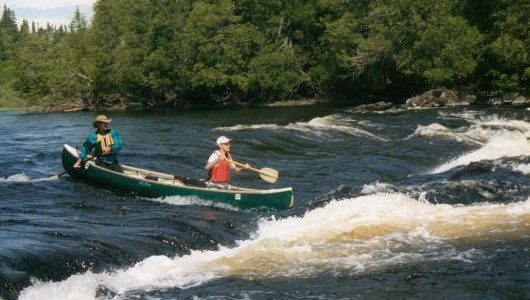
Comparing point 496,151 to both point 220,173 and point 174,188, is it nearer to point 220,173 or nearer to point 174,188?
point 220,173

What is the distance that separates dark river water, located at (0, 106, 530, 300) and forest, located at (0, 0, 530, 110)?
16293mm

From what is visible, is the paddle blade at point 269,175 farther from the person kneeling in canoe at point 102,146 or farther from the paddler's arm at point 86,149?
the paddler's arm at point 86,149

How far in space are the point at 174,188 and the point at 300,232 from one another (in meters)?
3.27

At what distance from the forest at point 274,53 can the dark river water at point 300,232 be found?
16293 millimetres

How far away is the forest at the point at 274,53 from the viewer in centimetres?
3572

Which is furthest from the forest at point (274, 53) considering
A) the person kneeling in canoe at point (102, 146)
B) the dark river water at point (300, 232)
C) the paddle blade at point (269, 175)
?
the person kneeling in canoe at point (102, 146)

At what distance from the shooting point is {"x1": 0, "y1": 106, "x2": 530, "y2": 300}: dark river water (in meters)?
8.47

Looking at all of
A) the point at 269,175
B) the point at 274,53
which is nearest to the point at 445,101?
the point at 274,53

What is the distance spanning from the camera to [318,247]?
10.1 metres

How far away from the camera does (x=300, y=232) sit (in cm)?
1097

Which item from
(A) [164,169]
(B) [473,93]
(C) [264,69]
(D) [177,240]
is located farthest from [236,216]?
(C) [264,69]

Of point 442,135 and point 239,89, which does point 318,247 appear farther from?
point 239,89

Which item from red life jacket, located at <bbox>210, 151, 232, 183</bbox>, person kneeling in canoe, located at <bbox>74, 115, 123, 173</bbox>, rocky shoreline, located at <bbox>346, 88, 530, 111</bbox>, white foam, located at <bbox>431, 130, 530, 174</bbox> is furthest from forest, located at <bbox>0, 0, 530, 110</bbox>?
red life jacket, located at <bbox>210, 151, 232, 183</bbox>

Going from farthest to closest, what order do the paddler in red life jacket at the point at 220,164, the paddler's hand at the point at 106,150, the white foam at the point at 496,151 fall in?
1. the white foam at the point at 496,151
2. the paddler's hand at the point at 106,150
3. the paddler in red life jacket at the point at 220,164
